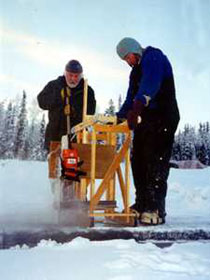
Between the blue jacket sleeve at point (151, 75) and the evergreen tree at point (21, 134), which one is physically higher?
the blue jacket sleeve at point (151, 75)

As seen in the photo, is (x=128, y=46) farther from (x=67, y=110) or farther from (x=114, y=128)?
(x=67, y=110)

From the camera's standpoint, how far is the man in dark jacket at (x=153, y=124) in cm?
175

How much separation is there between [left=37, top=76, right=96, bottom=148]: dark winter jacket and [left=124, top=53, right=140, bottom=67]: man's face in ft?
1.40

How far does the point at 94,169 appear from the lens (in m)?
1.71

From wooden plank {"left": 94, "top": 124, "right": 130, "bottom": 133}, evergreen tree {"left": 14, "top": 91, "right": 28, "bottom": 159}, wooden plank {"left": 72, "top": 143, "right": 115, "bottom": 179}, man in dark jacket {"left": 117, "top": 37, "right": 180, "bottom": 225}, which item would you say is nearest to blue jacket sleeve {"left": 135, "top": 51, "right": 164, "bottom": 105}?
man in dark jacket {"left": 117, "top": 37, "right": 180, "bottom": 225}

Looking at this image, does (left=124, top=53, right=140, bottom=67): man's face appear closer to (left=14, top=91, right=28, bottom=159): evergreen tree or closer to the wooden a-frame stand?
the wooden a-frame stand

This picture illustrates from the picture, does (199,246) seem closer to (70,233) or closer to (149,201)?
(149,201)

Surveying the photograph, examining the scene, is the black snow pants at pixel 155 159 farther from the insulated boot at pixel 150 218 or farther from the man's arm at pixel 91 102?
the man's arm at pixel 91 102

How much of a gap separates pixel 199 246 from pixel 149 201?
0.35 m

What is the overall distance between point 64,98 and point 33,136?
31cm

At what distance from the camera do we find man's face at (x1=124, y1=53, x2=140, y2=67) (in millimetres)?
1845

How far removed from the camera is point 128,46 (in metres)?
1.82

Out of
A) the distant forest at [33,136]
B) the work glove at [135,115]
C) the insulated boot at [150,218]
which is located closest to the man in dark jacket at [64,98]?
the distant forest at [33,136]

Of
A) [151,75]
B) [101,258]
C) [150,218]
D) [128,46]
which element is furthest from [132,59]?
[101,258]
